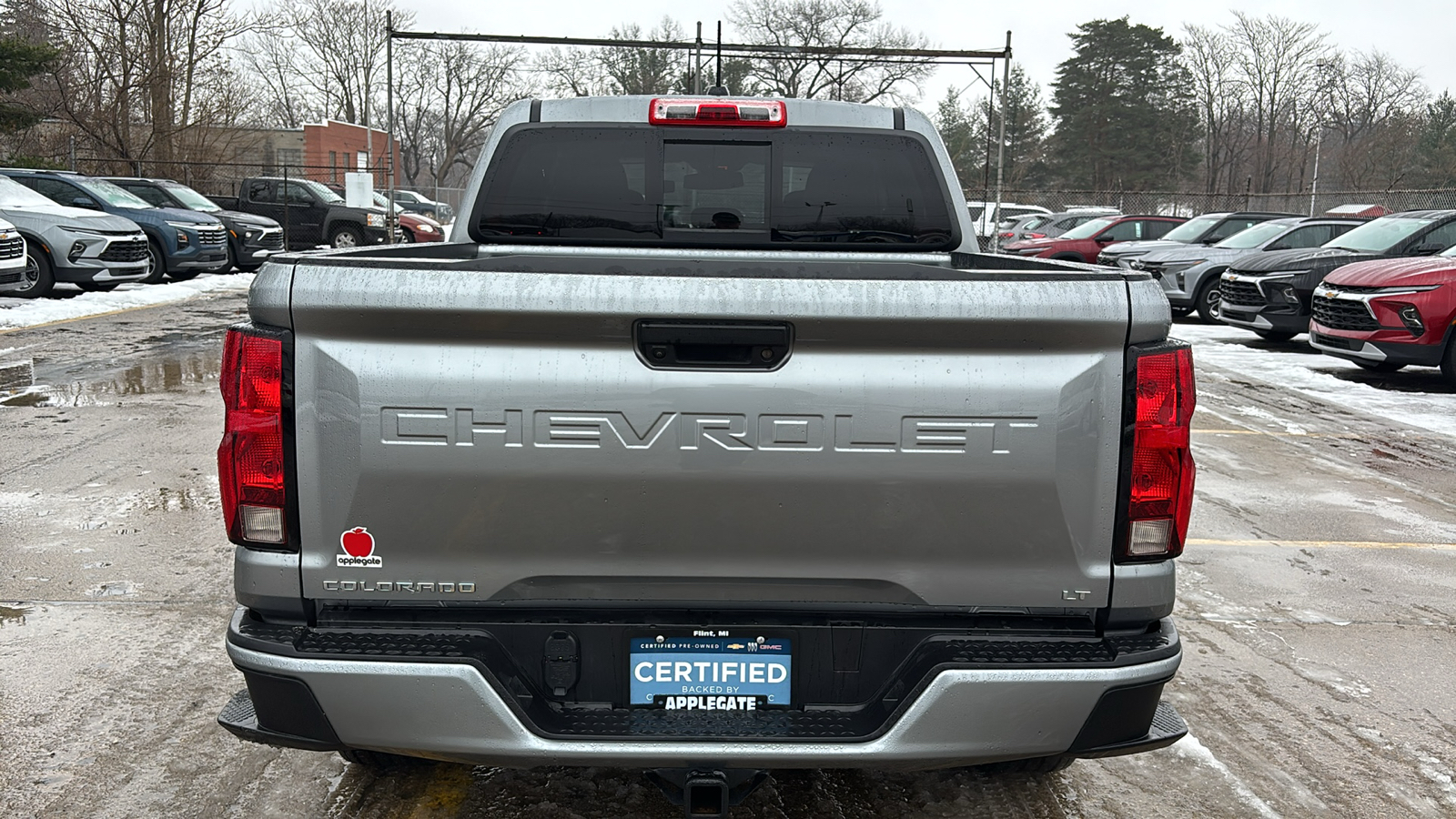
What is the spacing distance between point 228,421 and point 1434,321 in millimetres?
11927

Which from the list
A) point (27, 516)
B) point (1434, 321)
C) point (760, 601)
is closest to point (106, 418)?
point (27, 516)

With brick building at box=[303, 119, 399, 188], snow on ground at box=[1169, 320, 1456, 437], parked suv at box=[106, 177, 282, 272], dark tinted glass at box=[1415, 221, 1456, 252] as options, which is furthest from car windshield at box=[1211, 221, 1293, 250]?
brick building at box=[303, 119, 399, 188]

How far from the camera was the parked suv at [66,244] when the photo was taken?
1623 cm

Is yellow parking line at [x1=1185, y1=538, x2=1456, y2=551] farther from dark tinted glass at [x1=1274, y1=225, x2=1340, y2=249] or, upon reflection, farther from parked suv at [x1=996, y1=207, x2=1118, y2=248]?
parked suv at [x1=996, y1=207, x2=1118, y2=248]

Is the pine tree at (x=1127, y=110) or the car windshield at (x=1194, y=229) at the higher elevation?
the pine tree at (x=1127, y=110)

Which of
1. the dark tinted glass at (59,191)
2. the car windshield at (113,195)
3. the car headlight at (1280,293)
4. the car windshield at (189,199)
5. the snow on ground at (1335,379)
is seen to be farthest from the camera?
the car windshield at (189,199)

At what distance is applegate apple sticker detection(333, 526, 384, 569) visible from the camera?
7.84ft

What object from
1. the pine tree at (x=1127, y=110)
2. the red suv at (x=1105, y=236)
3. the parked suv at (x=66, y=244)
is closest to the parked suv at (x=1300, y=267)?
the red suv at (x=1105, y=236)

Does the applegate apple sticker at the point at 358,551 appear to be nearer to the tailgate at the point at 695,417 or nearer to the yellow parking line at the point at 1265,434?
the tailgate at the point at 695,417

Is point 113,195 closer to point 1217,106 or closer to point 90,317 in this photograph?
point 90,317

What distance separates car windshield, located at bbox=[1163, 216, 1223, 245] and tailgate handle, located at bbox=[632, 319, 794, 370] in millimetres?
20156

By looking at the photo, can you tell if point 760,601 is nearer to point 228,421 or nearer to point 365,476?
point 365,476

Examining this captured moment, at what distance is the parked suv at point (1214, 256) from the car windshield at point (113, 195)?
16.9m

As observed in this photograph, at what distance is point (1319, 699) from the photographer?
13.5 ft
